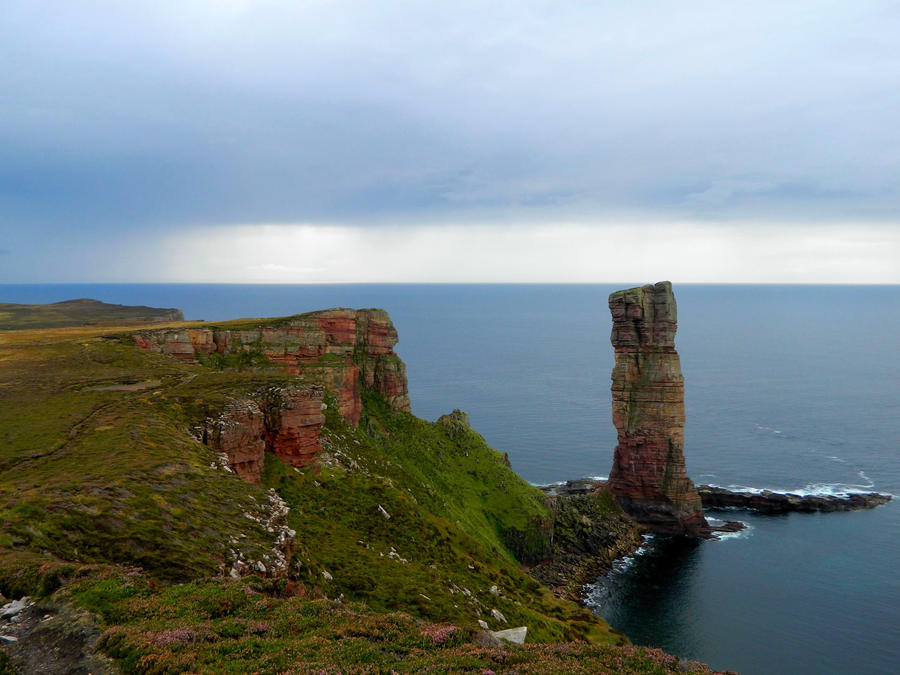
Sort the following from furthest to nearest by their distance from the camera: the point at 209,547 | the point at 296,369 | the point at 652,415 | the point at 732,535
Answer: the point at 652,415 → the point at 732,535 → the point at 296,369 → the point at 209,547

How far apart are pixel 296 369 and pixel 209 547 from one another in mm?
Result: 60657

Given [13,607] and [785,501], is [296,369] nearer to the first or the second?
[13,607]

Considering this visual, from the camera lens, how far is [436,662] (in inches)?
782

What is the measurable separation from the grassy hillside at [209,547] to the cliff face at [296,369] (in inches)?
97.4

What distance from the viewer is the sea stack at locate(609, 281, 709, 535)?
109 m

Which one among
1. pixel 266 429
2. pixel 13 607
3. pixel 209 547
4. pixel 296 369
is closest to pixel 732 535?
pixel 296 369

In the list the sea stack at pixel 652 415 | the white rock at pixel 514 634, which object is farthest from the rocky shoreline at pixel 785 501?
the white rock at pixel 514 634

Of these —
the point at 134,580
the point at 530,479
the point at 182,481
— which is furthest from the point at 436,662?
the point at 530,479

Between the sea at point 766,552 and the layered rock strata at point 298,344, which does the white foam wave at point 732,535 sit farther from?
the layered rock strata at point 298,344

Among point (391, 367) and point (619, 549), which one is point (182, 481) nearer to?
point (391, 367)

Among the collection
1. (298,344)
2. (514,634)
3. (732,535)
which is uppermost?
(298,344)

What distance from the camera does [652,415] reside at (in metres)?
111

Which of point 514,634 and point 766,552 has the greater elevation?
point 514,634

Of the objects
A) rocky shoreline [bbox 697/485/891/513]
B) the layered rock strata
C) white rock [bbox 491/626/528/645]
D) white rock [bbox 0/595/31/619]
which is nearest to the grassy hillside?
white rock [bbox 0/595/31/619]
